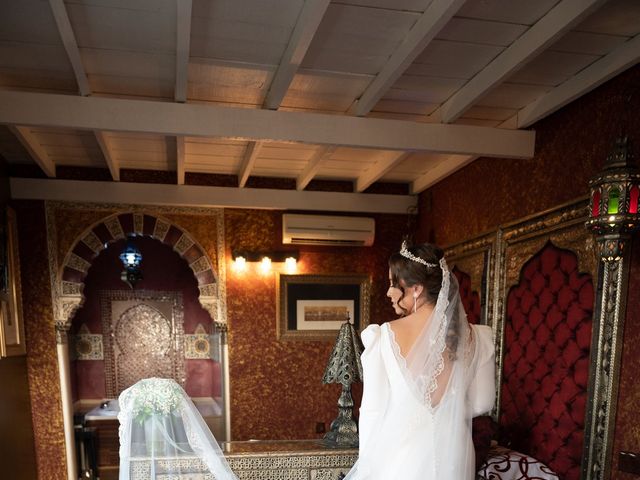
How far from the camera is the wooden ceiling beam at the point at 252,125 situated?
2148 millimetres

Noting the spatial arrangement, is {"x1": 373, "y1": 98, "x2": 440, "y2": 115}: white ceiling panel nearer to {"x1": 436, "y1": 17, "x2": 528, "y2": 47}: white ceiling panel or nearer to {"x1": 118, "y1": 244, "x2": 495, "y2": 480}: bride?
{"x1": 436, "y1": 17, "x2": 528, "y2": 47}: white ceiling panel

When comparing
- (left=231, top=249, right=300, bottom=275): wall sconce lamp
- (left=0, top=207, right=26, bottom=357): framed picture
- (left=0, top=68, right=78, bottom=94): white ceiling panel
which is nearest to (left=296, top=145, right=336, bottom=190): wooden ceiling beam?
(left=231, top=249, right=300, bottom=275): wall sconce lamp

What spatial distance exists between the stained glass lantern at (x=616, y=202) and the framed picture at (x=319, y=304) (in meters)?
2.75

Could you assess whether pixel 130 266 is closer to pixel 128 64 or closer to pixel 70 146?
pixel 70 146

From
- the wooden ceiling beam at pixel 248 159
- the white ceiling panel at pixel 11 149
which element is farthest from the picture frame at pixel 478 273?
the white ceiling panel at pixel 11 149

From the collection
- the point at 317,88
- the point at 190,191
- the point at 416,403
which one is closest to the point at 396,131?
the point at 317,88

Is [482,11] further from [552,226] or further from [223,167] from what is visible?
[223,167]

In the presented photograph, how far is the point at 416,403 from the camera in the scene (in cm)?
164

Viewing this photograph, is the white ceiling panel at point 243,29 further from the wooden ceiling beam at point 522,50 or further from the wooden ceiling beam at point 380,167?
the wooden ceiling beam at point 380,167

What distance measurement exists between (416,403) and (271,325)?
113 inches

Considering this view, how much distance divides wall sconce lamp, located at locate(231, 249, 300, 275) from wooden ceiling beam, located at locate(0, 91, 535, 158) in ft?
6.66

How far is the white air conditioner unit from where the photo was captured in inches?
168

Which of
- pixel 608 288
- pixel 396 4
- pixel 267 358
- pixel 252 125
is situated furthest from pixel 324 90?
pixel 267 358

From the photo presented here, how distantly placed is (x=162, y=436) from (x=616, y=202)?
97.7 inches
